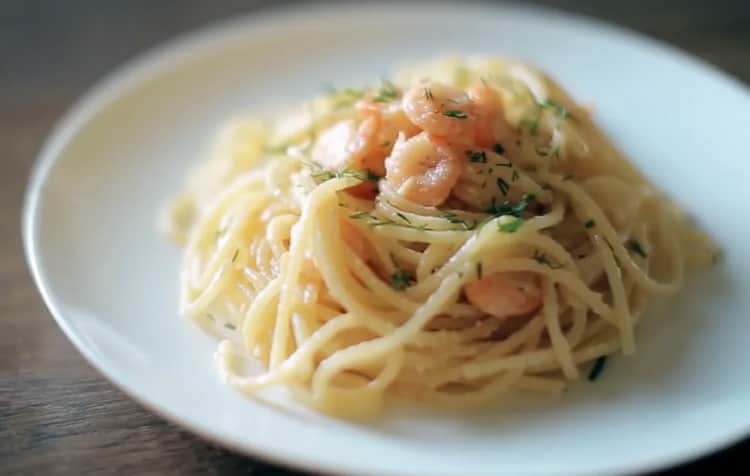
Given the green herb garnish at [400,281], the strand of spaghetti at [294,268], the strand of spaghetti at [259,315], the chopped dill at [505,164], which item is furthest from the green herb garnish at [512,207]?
the strand of spaghetti at [259,315]

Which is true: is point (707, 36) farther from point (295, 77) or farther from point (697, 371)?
point (697, 371)

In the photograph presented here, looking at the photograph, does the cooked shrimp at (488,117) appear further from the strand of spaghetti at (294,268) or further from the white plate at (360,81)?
the white plate at (360,81)

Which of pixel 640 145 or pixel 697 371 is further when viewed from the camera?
pixel 640 145

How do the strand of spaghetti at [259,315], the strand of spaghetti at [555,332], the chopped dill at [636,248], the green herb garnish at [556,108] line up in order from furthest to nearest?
the green herb garnish at [556,108] → the chopped dill at [636,248] → the strand of spaghetti at [259,315] → the strand of spaghetti at [555,332]

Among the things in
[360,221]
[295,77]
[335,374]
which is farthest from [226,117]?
[335,374]

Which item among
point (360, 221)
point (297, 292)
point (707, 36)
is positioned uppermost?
point (707, 36)

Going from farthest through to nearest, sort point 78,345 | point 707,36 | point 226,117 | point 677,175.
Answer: point 707,36 < point 226,117 < point 677,175 < point 78,345

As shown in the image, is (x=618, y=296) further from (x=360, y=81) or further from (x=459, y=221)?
(x=360, y=81)
